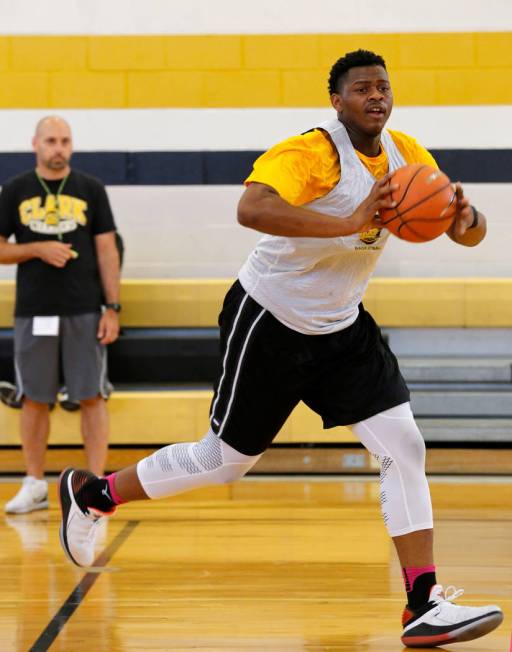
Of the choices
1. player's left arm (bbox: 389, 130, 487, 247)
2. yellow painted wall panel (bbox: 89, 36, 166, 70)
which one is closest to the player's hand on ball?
player's left arm (bbox: 389, 130, 487, 247)

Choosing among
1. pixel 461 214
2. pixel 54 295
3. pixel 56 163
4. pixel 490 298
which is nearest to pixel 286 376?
pixel 461 214

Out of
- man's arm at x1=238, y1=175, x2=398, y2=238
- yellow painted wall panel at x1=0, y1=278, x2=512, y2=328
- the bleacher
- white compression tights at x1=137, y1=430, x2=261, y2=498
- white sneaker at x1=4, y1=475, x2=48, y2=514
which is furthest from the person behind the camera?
yellow painted wall panel at x1=0, y1=278, x2=512, y2=328

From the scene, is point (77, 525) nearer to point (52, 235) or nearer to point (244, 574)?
point (244, 574)

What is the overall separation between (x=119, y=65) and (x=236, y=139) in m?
0.73

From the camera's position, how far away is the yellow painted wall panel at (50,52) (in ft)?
19.1

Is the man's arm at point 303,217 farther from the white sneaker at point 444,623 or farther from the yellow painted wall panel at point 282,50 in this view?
the yellow painted wall panel at point 282,50

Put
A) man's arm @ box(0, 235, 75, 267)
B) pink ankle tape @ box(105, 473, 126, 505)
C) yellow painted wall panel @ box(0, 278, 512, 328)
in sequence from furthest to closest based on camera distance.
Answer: yellow painted wall panel @ box(0, 278, 512, 328) → man's arm @ box(0, 235, 75, 267) → pink ankle tape @ box(105, 473, 126, 505)

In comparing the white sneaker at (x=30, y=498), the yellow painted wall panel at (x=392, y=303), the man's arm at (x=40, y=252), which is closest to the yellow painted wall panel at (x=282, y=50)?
the yellow painted wall panel at (x=392, y=303)

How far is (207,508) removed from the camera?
4.48 m

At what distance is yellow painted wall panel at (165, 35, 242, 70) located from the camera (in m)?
5.78

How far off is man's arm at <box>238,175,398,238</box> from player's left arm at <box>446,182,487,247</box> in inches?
8.3

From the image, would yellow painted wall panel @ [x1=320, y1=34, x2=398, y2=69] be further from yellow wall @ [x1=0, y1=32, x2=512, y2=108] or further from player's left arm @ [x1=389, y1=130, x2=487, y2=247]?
player's left arm @ [x1=389, y1=130, x2=487, y2=247]

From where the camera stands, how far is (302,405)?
17.4 feet

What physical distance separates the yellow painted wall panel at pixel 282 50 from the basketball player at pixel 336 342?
3129 millimetres
